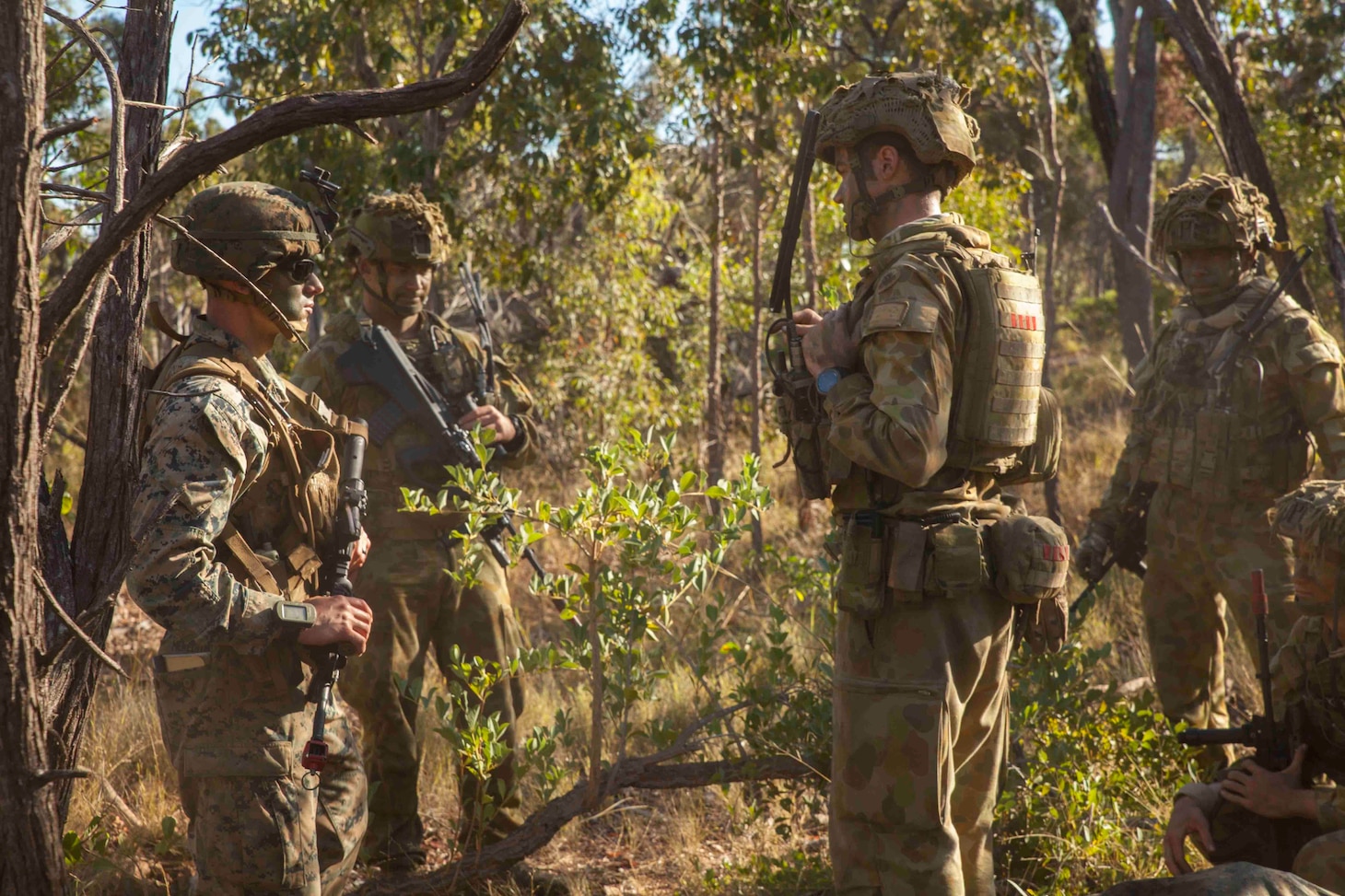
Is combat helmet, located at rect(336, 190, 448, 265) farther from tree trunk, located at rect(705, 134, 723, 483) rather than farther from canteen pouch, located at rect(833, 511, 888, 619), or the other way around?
tree trunk, located at rect(705, 134, 723, 483)

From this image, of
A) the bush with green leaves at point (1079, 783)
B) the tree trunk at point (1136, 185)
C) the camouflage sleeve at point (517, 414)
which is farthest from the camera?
the tree trunk at point (1136, 185)

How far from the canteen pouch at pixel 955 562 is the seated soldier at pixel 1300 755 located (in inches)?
33.7

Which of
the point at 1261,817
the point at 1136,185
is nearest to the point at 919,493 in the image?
the point at 1261,817

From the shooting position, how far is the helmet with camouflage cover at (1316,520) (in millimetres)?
2848

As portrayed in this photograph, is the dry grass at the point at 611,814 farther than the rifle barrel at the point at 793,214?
Yes

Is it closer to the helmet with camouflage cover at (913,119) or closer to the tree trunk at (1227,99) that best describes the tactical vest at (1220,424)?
the tree trunk at (1227,99)

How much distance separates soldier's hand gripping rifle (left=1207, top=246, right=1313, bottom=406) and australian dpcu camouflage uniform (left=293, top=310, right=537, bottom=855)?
2.84 m

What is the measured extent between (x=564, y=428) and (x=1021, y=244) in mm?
4914

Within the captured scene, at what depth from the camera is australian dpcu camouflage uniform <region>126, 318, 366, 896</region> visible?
7.68ft

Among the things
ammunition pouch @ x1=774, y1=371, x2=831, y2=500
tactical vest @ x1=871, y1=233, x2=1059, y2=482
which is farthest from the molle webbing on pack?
ammunition pouch @ x1=774, y1=371, x2=831, y2=500

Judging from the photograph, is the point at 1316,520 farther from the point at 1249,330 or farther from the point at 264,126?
the point at 264,126

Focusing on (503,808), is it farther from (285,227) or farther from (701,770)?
(285,227)

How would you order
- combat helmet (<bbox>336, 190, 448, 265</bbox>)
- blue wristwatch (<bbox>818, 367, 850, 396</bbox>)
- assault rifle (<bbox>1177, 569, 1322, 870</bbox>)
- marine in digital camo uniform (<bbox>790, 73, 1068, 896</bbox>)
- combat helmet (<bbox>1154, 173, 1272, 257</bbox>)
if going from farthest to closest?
combat helmet (<bbox>1154, 173, 1272, 257</bbox>), combat helmet (<bbox>336, 190, 448, 265</bbox>), assault rifle (<bbox>1177, 569, 1322, 870</bbox>), blue wristwatch (<bbox>818, 367, 850, 396</bbox>), marine in digital camo uniform (<bbox>790, 73, 1068, 896</bbox>)

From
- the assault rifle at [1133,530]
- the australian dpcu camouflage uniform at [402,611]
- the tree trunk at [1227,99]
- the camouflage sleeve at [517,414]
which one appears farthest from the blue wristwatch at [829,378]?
the tree trunk at [1227,99]
